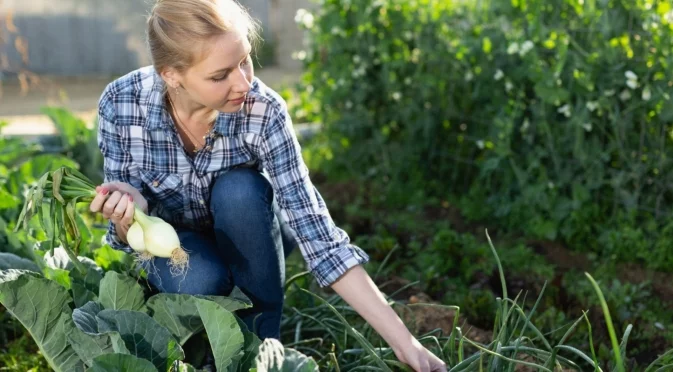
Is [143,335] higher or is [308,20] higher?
[308,20]

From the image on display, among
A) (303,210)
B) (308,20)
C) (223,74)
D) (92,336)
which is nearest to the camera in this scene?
(92,336)

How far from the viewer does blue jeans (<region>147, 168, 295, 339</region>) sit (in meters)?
2.12

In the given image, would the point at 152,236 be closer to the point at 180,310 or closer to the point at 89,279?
the point at 180,310

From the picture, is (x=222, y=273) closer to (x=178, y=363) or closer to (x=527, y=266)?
(x=178, y=363)

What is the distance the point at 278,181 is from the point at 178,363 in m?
0.54

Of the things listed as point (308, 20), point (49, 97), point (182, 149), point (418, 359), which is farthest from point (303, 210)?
point (49, 97)

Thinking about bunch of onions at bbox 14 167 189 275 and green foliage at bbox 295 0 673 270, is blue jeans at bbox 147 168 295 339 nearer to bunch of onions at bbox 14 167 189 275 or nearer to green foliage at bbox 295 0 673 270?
bunch of onions at bbox 14 167 189 275

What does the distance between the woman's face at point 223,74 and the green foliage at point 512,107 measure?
1499mm

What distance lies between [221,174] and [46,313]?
56 centimetres

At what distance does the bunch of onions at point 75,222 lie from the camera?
1.93 meters

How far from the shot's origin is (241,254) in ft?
7.07

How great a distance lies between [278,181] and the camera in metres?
2.15

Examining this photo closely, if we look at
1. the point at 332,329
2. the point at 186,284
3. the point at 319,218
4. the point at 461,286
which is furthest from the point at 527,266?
the point at 186,284

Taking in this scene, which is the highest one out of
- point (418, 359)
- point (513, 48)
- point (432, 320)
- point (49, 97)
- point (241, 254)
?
point (513, 48)
